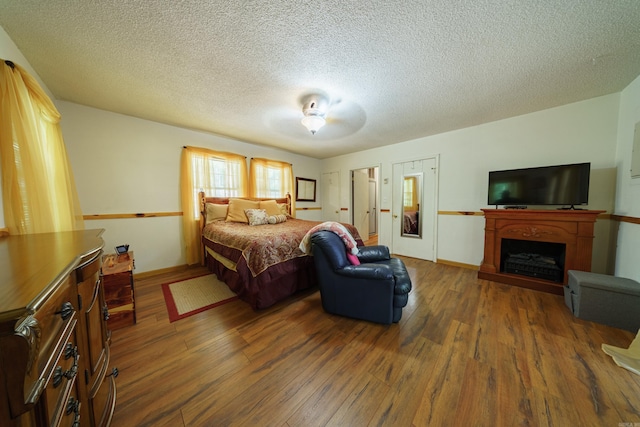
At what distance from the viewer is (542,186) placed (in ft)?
8.34

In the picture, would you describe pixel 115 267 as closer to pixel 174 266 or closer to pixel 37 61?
pixel 174 266

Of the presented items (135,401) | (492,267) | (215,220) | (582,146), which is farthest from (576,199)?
(215,220)

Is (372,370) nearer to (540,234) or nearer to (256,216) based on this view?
(256,216)

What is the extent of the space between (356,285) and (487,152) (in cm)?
299

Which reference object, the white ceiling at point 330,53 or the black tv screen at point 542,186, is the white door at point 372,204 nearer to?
the black tv screen at point 542,186

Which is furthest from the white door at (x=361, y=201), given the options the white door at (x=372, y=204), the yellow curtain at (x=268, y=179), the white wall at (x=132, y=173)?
the white wall at (x=132, y=173)

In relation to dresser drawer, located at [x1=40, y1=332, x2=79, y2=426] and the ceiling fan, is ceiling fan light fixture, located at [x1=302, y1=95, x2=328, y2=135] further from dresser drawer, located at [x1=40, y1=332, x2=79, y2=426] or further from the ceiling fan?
dresser drawer, located at [x1=40, y1=332, x2=79, y2=426]

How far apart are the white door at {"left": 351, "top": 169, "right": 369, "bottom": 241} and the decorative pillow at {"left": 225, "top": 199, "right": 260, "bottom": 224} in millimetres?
2547

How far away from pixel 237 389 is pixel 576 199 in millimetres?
3858

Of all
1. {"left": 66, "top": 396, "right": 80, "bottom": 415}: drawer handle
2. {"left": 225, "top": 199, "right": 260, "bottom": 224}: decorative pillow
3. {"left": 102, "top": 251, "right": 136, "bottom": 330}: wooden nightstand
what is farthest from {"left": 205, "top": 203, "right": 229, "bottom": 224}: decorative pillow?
{"left": 66, "top": 396, "right": 80, "bottom": 415}: drawer handle

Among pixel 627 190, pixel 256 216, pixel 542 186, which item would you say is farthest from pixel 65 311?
pixel 627 190

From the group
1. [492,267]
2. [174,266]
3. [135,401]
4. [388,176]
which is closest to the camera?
[135,401]

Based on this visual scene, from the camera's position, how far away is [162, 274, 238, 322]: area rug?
2086mm

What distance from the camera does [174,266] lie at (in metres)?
3.21
